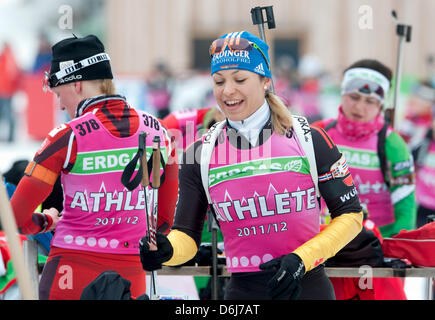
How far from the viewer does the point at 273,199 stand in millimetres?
3023

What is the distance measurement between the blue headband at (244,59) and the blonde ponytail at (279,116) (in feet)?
0.40

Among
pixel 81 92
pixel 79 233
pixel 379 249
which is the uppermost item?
pixel 81 92

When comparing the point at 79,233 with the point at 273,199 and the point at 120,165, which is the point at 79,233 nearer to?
the point at 120,165

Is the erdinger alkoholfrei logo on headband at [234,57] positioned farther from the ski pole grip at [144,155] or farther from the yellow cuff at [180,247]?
the yellow cuff at [180,247]

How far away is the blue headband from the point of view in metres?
Result: 3.08

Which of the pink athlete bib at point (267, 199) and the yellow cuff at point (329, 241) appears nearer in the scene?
the yellow cuff at point (329, 241)

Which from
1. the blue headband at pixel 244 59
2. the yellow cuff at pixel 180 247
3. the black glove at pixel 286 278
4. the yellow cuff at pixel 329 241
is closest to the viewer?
the black glove at pixel 286 278

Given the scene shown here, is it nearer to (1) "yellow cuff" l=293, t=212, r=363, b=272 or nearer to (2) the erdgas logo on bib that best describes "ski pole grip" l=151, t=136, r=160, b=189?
(2) the erdgas logo on bib

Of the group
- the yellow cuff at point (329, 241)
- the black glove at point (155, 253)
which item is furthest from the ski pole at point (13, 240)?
the yellow cuff at point (329, 241)

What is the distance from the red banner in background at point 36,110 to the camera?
52.6ft

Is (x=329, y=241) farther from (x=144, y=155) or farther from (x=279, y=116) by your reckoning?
(x=144, y=155)

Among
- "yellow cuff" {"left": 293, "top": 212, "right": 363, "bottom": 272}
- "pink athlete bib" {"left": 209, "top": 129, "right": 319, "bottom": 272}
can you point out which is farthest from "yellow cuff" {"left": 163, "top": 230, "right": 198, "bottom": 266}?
"yellow cuff" {"left": 293, "top": 212, "right": 363, "bottom": 272}
